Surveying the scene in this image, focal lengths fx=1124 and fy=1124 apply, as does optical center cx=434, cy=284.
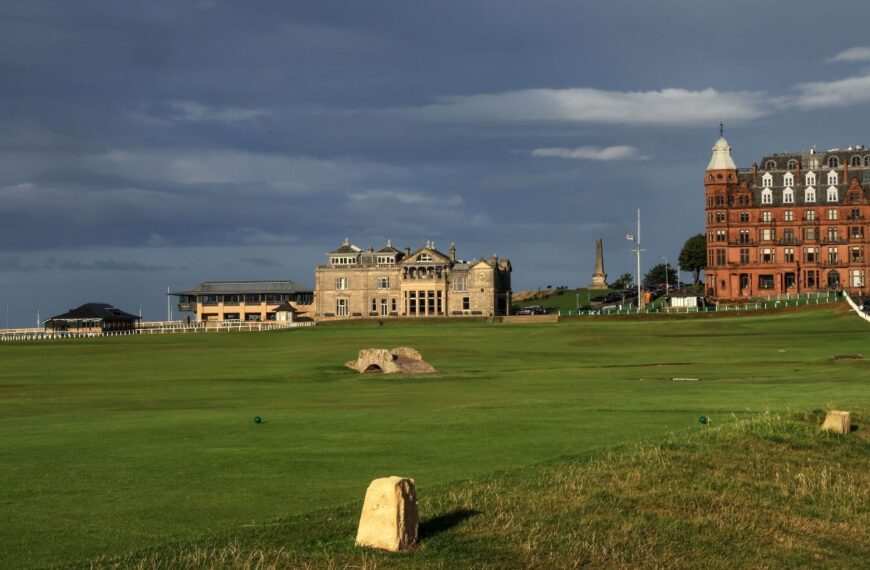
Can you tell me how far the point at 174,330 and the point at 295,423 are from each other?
13932 cm

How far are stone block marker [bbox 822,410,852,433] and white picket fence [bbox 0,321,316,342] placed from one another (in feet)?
426

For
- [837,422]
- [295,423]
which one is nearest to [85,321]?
[295,423]

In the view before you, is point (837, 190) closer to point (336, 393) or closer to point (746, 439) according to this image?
point (336, 393)

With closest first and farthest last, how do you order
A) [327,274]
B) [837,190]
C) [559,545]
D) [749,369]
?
[559,545], [749,369], [837,190], [327,274]

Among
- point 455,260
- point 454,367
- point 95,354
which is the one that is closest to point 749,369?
point 454,367

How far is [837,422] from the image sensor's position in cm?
3030

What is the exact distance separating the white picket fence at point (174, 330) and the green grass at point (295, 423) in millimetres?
73293

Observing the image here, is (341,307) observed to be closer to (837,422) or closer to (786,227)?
(786,227)

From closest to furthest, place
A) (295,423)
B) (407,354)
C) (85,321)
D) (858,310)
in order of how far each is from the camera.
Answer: (295,423) → (407,354) → (858,310) → (85,321)

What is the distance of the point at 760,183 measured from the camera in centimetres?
17188

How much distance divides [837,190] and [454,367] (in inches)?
4468

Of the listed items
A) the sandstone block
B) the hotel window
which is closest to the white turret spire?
the hotel window

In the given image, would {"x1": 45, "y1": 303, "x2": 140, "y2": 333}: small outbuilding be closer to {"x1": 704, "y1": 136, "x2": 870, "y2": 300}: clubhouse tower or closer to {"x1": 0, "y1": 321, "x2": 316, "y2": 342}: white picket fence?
{"x1": 0, "y1": 321, "x2": 316, "y2": 342}: white picket fence

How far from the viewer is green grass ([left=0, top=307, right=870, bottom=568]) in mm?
19344
